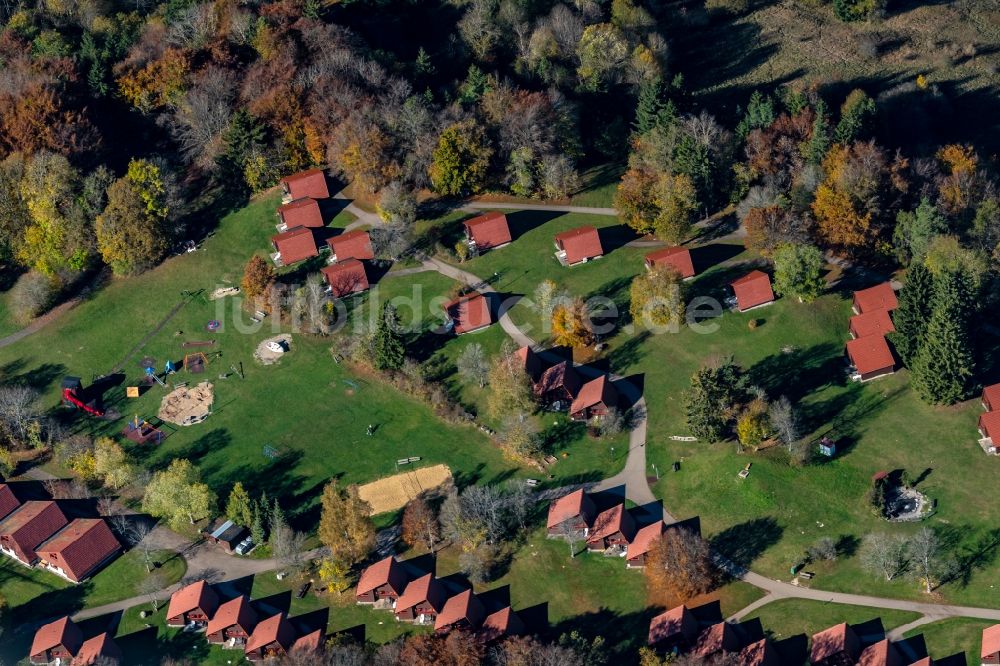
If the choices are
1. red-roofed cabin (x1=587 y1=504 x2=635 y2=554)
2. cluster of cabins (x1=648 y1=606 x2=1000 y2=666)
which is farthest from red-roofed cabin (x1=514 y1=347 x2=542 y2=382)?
cluster of cabins (x1=648 y1=606 x2=1000 y2=666)

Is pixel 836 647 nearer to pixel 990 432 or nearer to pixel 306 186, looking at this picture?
pixel 990 432

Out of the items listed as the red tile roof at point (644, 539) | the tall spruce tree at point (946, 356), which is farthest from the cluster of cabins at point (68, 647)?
the tall spruce tree at point (946, 356)

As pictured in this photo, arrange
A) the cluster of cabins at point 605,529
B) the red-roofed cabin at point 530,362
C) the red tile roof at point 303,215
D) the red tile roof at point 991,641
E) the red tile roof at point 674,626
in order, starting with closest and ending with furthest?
the red tile roof at point 991,641
the red tile roof at point 674,626
the cluster of cabins at point 605,529
the red-roofed cabin at point 530,362
the red tile roof at point 303,215

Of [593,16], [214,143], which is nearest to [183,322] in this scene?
[214,143]

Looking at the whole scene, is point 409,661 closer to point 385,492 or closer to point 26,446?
point 385,492

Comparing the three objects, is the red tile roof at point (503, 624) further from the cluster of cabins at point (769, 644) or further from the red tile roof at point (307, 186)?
the red tile roof at point (307, 186)

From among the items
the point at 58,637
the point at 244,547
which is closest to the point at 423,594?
the point at 244,547

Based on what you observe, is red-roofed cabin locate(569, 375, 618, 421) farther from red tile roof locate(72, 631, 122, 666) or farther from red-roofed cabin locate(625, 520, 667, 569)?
red tile roof locate(72, 631, 122, 666)
